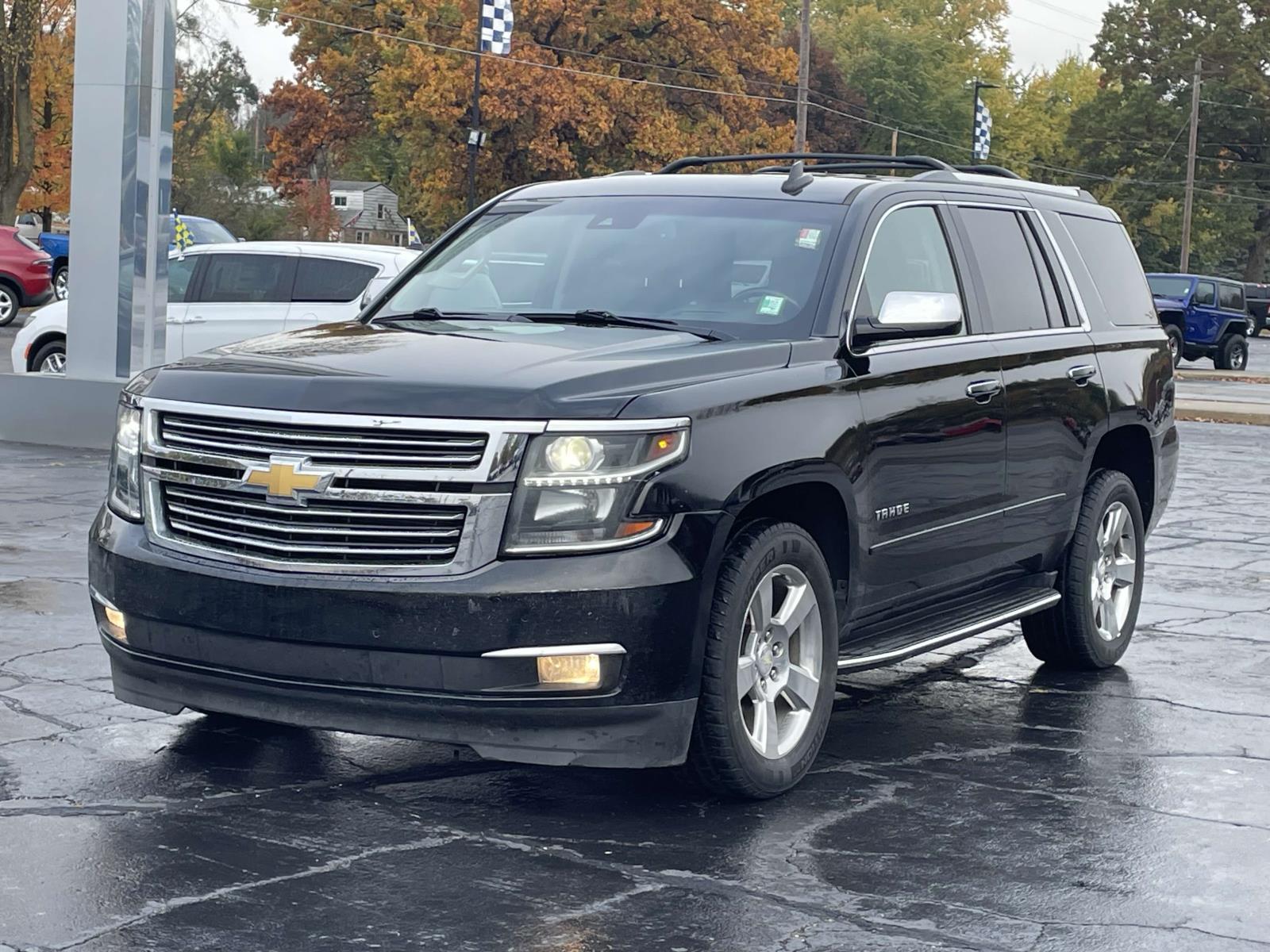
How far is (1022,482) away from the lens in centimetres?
681

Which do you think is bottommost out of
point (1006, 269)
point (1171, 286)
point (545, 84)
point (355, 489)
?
point (355, 489)

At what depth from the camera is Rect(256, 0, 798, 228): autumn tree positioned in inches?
2190

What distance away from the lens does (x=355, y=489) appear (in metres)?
4.87

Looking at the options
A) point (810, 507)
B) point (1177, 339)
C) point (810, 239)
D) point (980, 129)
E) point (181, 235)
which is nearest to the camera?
point (810, 507)

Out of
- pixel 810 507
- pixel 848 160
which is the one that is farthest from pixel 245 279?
pixel 810 507

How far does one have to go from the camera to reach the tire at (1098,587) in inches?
292

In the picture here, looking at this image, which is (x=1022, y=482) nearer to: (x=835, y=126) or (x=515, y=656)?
(x=515, y=656)

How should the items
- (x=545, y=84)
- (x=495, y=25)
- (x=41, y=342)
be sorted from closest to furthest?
(x=41, y=342) → (x=495, y=25) → (x=545, y=84)

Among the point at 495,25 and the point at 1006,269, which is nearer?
the point at 1006,269

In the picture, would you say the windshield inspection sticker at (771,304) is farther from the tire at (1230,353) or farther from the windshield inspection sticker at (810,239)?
the tire at (1230,353)

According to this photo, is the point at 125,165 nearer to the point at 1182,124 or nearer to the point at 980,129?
the point at 980,129

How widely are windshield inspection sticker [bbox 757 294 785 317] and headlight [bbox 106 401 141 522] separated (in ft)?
6.30

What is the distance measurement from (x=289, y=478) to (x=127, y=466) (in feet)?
2.41

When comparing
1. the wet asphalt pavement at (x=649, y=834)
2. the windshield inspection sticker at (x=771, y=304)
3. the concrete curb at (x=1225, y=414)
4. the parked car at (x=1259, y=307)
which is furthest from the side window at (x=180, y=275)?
the parked car at (x=1259, y=307)
